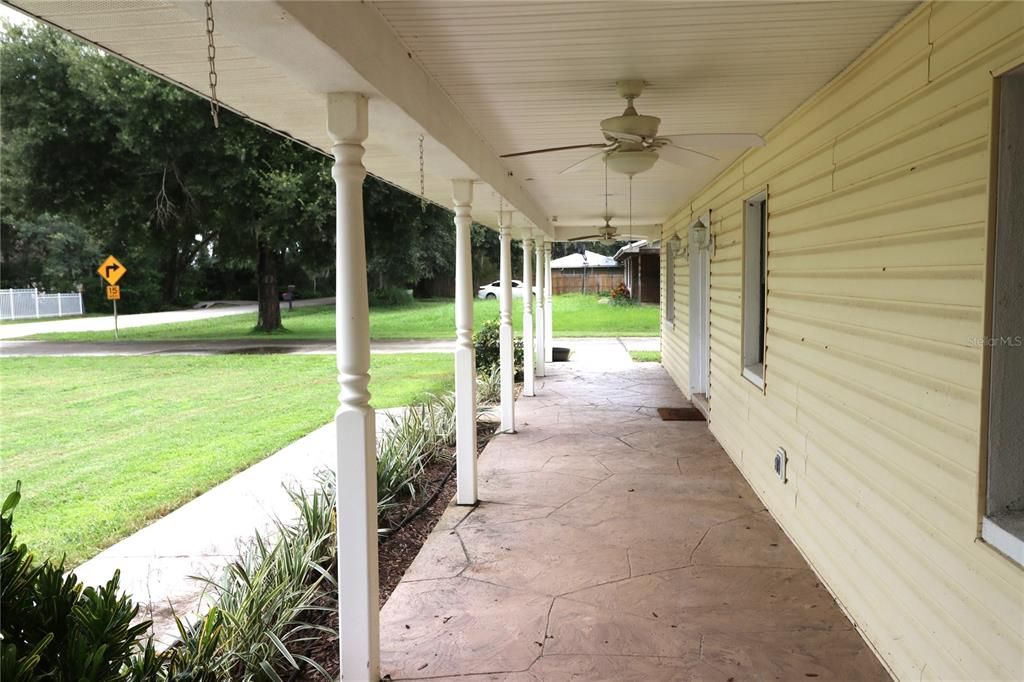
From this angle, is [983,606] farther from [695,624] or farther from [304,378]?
[304,378]

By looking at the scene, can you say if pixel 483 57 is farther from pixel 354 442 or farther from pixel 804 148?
pixel 804 148

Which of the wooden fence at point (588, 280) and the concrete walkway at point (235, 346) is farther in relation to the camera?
the wooden fence at point (588, 280)

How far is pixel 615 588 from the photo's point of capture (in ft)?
12.0

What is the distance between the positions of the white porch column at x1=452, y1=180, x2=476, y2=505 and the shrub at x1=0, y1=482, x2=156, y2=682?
2869mm

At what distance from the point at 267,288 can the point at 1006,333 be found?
63.9ft

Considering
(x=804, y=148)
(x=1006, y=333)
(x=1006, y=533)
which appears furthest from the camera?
(x=804, y=148)

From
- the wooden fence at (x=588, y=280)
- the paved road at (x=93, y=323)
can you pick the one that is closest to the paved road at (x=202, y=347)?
the paved road at (x=93, y=323)

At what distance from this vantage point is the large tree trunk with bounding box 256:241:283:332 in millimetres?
18938

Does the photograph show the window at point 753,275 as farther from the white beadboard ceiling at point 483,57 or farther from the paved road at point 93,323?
the paved road at point 93,323

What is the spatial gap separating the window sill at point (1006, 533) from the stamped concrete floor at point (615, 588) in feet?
3.17

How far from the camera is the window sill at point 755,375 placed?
5.07 m

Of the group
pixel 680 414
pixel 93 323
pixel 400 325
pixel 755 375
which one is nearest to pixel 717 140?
pixel 755 375

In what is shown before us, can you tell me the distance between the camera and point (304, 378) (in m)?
11.8

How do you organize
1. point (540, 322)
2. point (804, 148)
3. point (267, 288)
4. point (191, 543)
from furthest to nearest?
point (267, 288)
point (540, 322)
point (191, 543)
point (804, 148)
